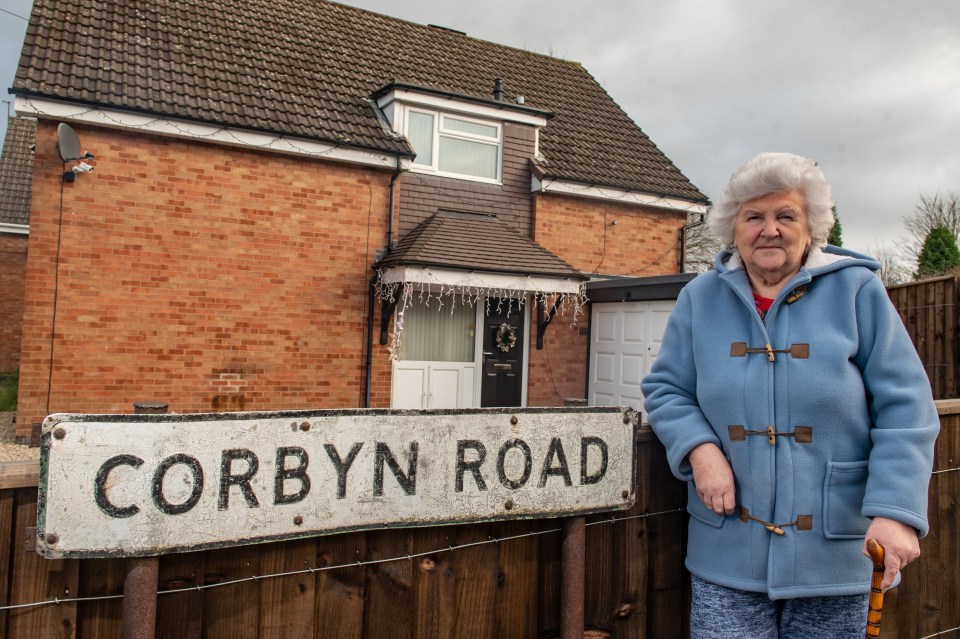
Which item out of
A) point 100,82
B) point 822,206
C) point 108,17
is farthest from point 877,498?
point 108,17

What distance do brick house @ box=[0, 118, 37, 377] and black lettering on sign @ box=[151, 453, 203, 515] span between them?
68.7 ft

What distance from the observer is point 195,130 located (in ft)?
33.3

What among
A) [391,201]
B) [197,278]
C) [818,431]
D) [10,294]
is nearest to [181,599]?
[818,431]

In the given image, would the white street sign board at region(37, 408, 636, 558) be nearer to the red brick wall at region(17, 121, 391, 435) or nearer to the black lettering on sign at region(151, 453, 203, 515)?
the black lettering on sign at region(151, 453, 203, 515)

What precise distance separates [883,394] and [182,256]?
388 inches

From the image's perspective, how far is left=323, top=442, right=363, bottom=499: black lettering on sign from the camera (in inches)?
78.3

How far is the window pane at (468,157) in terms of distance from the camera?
12.5m

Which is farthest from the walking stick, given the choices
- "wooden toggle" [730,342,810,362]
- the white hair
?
the white hair

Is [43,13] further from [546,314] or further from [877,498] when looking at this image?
[877,498]

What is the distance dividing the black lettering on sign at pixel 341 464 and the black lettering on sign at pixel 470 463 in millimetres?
320

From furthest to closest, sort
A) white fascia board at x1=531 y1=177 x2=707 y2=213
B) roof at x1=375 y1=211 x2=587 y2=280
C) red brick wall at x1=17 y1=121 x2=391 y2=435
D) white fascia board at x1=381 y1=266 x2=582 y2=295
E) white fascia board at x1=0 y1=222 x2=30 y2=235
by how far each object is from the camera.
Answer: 1. white fascia board at x1=0 y1=222 x2=30 y2=235
2. white fascia board at x1=531 y1=177 x2=707 y2=213
3. roof at x1=375 y1=211 x2=587 y2=280
4. white fascia board at x1=381 y1=266 x2=582 y2=295
5. red brick wall at x1=17 y1=121 x2=391 y2=435

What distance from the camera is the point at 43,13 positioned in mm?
10625

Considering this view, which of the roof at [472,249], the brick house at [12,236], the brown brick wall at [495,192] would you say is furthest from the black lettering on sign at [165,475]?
the brick house at [12,236]

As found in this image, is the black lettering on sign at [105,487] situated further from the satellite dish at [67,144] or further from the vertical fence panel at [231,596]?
the satellite dish at [67,144]
